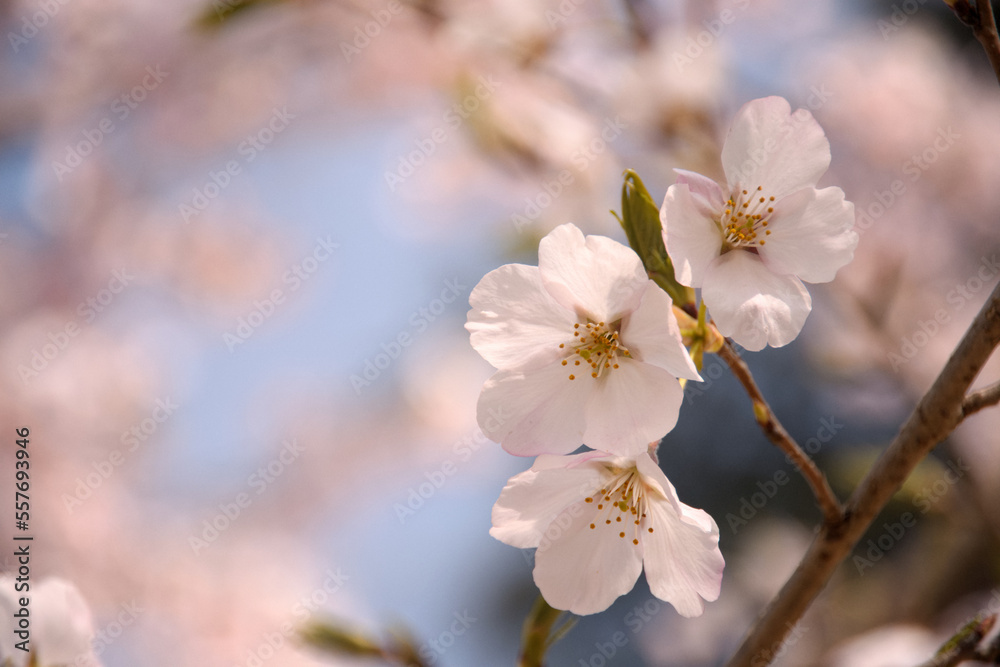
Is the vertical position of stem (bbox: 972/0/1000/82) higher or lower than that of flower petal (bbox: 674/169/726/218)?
higher

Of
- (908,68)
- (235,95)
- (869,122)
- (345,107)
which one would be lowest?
(235,95)

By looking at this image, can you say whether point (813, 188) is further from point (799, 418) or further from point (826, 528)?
point (799, 418)

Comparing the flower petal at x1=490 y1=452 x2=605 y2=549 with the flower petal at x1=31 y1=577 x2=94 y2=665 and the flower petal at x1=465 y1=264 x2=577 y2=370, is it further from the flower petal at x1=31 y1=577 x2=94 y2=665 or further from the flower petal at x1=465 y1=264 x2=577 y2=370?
the flower petal at x1=31 y1=577 x2=94 y2=665

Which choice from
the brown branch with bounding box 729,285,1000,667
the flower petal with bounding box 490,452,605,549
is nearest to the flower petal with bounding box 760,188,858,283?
the brown branch with bounding box 729,285,1000,667

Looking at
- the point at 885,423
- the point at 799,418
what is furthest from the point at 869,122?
the point at 799,418

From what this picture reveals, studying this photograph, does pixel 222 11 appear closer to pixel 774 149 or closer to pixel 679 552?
pixel 774 149

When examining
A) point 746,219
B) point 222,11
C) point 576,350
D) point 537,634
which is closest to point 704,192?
point 746,219

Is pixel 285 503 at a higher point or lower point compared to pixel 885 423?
lower
